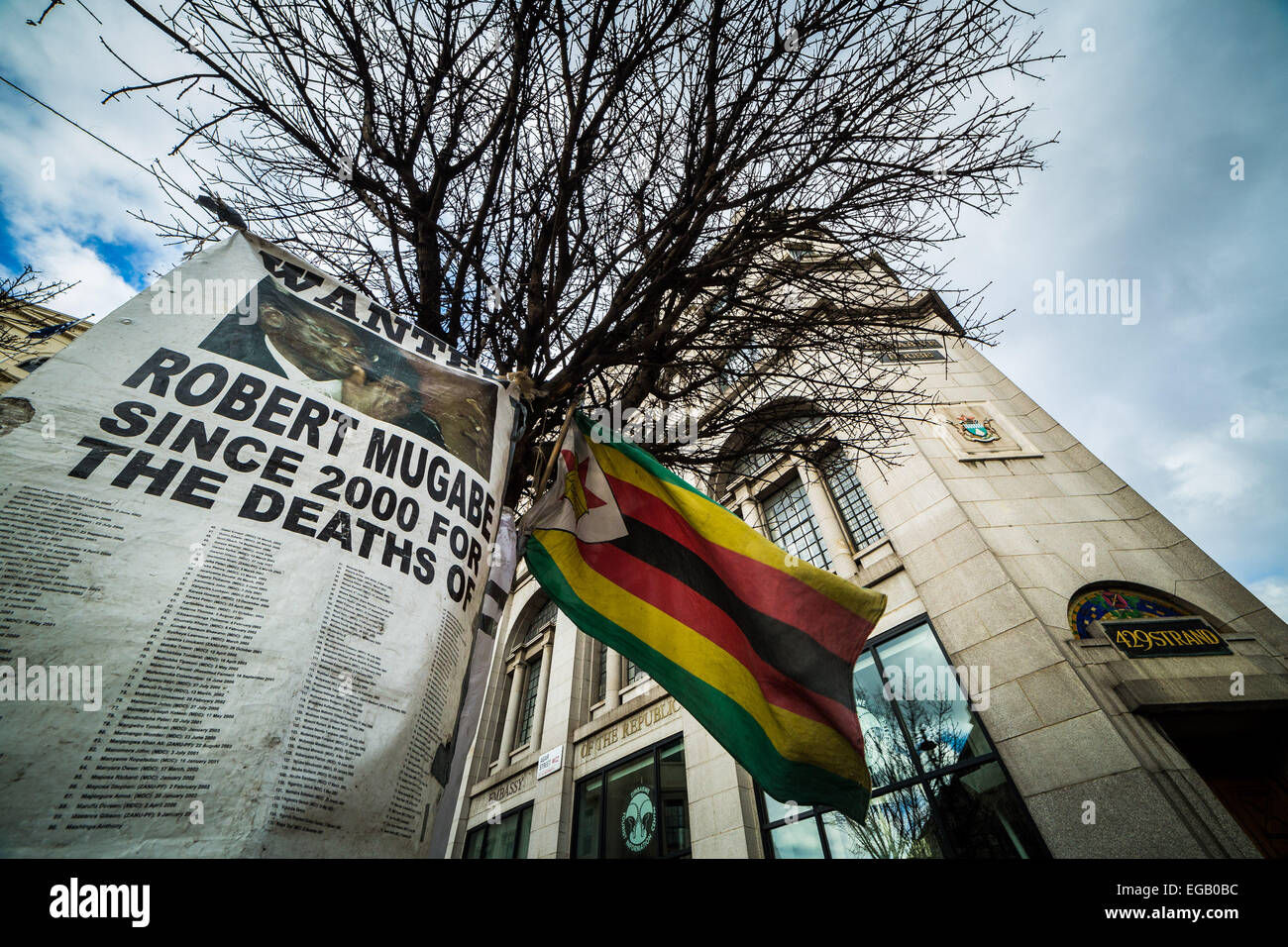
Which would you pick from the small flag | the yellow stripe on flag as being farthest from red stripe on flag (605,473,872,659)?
the small flag

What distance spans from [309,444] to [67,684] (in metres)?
1.04

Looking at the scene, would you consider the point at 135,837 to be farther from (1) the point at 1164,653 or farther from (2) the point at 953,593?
(1) the point at 1164,653

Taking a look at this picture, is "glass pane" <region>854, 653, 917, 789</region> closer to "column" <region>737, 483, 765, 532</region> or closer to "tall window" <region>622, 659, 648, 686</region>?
"column" <region>737, 483, 765, 532</region>

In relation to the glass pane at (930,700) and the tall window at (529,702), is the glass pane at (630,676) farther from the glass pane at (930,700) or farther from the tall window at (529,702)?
the glass pane at (930,700)

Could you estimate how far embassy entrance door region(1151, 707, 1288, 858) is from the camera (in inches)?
210

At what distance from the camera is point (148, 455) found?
1.68 metres

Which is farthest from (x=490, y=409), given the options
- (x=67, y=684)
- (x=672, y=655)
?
(x=67, y=684)

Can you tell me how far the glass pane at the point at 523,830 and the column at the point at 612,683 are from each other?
9.46 ft

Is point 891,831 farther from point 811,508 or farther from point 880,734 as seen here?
point 811,508

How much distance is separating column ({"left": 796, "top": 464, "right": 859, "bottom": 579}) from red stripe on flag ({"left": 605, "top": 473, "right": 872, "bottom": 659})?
5424 mm

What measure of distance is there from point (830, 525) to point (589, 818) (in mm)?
7358

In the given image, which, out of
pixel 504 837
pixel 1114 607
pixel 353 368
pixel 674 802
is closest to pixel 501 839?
pixel 504 837

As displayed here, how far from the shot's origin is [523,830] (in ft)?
34.6

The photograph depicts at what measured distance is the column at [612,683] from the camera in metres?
10.7
